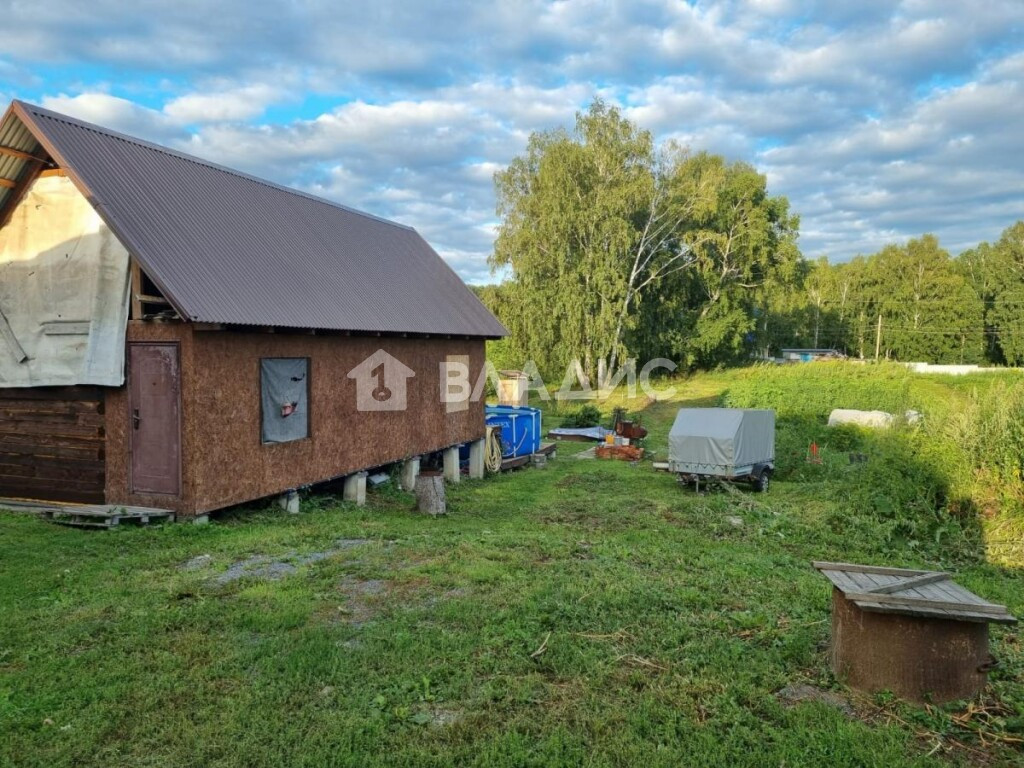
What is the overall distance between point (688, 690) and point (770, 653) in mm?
1081

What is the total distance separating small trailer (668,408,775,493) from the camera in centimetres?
1795

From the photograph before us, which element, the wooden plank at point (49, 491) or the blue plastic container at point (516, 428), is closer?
the wooden plank at point (49, 491)

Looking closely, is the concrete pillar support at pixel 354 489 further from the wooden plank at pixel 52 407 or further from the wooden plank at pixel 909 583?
the wooden plank at pixel 909 583

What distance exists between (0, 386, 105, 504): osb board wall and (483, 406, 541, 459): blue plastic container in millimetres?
12014

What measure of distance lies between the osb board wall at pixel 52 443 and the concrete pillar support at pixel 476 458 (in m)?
10.7

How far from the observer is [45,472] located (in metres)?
11.7

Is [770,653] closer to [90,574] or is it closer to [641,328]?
[90,574]

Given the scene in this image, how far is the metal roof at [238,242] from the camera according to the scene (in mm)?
10367

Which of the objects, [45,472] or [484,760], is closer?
[484,760]

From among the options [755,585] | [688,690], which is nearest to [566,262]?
[755,585]

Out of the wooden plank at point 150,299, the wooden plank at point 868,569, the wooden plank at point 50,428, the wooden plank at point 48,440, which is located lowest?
the wooden plank at point 868,569

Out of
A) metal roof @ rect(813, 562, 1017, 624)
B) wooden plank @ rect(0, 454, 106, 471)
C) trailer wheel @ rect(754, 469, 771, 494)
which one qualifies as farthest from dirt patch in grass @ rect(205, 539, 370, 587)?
trailer wheel @ rect(754, 469, 771, 494)

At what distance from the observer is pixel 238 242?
41.7 feet

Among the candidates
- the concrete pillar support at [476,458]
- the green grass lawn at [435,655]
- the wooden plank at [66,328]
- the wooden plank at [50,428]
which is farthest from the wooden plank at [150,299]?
the concrete pillar support at [476,458]
